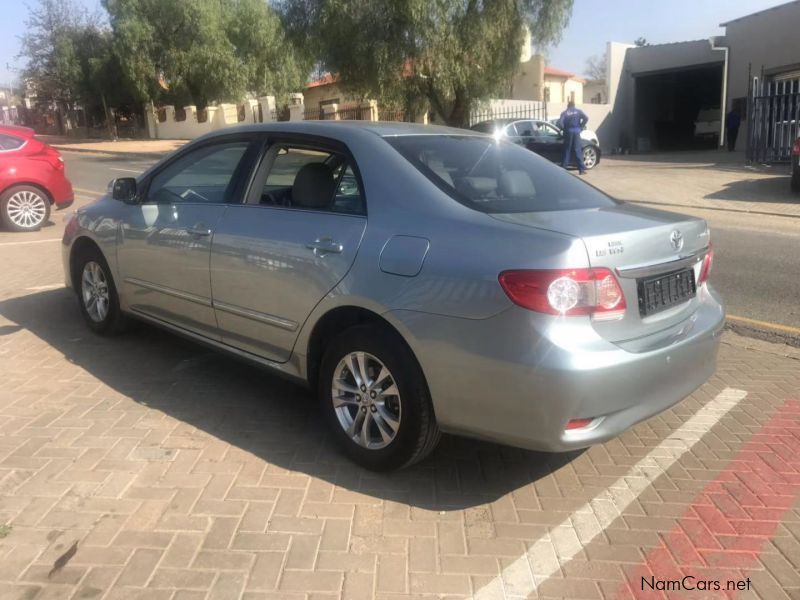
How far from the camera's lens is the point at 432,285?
9.98 feet

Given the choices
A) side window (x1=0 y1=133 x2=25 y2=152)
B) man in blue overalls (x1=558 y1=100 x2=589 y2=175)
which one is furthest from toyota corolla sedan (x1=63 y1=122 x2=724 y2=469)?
man in blue overalls (x1=558 y1=100 x2=589 y2=175)

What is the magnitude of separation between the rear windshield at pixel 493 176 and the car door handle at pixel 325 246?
550 millimetres

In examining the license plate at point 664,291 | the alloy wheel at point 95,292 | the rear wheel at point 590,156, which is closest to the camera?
the license plate at point 664,291

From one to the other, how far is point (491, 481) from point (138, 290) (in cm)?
277

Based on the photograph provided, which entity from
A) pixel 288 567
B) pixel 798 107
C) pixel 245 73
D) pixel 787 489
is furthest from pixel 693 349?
pixel 245 73

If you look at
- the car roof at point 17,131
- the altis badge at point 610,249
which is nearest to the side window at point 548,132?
the car roof at point 17,131

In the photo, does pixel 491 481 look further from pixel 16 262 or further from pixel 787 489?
pixel 16 262

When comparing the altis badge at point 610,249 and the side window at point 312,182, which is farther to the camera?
the side window at point 312,182

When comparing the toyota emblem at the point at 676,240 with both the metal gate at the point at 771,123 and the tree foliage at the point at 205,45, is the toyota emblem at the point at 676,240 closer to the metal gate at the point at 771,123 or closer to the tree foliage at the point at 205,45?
the metal gate at the point at 771,123

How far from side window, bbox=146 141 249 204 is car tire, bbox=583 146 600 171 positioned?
18137mm

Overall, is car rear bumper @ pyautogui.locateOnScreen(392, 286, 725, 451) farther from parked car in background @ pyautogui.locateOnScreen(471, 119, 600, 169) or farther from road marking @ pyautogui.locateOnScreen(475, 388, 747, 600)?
parked car in background @ pyautogui.locateOnScreen(471, 119, 600, 169)

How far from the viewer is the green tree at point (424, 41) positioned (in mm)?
21719

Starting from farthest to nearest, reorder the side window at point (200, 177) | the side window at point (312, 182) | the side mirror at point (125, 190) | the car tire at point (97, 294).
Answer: the car tire at point (97, 294)
the side mirror at point (125, 190)
the side window at point (200, 177)
the side window at point (312, 182)

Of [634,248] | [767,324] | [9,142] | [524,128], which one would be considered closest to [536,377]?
[634,248]
